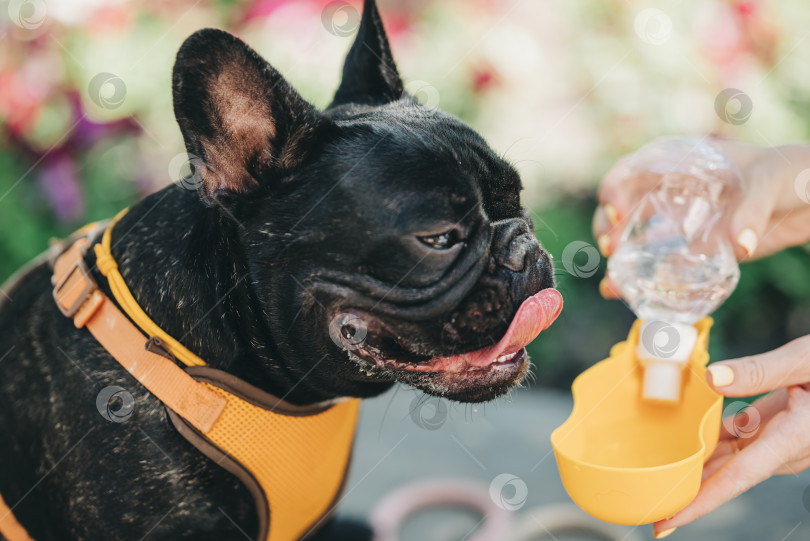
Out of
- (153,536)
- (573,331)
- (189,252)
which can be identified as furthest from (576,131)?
(153,536)

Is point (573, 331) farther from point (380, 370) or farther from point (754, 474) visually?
point (380, 370)

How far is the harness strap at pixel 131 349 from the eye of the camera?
147 cm

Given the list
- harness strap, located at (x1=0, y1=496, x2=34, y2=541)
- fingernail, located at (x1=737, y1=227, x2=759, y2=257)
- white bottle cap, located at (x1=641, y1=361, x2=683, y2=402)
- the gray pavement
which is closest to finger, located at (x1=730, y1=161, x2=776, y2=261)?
fingernail, located at (x1=737, y1=227, x2=759, y2=257)

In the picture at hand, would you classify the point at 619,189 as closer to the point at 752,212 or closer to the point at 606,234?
the point at 606,234

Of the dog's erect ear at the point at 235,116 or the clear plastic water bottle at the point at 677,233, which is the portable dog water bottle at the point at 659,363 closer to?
the clear plastic water bottle at the point at 677,233

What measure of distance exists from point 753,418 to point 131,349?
61.8 inches

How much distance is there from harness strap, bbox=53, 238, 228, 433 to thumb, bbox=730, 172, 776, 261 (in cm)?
142

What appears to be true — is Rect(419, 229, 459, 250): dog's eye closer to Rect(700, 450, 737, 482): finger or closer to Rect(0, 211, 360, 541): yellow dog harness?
Rect(0, 211, 360, 541): yellow dog harness

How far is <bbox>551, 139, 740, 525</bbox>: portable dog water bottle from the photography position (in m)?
1.39

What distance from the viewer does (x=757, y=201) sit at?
1903 mm

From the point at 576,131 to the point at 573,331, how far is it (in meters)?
0.99

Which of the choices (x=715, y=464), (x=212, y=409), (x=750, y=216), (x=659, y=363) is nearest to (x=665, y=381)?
(x=659, y=363)

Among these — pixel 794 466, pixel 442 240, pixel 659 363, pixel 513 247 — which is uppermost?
pixel 442 240

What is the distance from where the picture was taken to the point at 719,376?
1.46m
